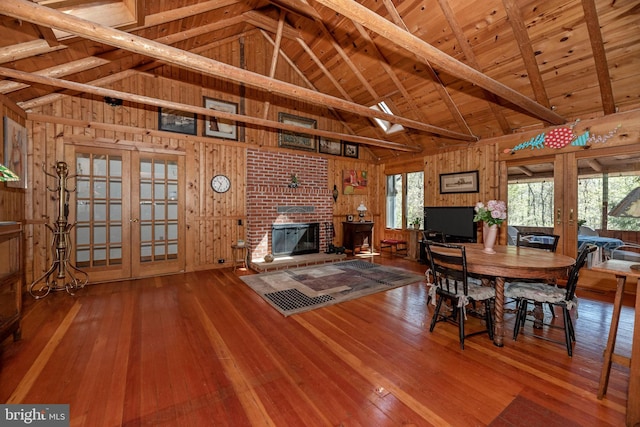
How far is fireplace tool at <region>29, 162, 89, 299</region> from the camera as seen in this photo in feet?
12.1

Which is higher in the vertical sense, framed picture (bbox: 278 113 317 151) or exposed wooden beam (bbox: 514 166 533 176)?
framed picture (bbox: 278 113 317 151)

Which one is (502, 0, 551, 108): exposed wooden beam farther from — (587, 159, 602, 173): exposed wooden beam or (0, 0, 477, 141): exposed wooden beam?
(0, 0, 477, 141): exposed wooden beam

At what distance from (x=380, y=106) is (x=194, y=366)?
5.76 metres

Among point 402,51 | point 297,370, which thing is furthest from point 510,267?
point 402,51

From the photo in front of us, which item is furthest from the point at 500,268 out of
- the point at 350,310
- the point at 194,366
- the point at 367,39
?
the point at 367,39

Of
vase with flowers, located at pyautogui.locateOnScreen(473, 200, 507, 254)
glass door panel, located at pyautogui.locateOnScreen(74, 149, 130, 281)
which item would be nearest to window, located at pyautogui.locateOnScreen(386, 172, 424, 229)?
vase with flowers, located at pyautogui.locateOnScreen(473, 200, 507, 254)

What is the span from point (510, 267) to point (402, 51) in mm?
3556

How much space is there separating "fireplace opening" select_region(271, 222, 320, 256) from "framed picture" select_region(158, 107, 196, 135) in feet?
8.19

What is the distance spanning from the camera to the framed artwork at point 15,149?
10.3 feet

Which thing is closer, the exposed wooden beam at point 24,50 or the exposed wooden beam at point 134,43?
the exposed wooden beam at point 134,43

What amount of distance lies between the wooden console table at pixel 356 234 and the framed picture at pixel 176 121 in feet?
13.1

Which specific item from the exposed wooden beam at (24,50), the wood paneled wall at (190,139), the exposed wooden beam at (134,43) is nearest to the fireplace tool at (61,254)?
the wood paneled wall at (190,139)

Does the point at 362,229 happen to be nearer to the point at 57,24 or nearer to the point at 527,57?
the point at 527,57

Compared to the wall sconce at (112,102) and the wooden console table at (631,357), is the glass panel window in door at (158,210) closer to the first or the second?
the wall sconce at (112,102)
